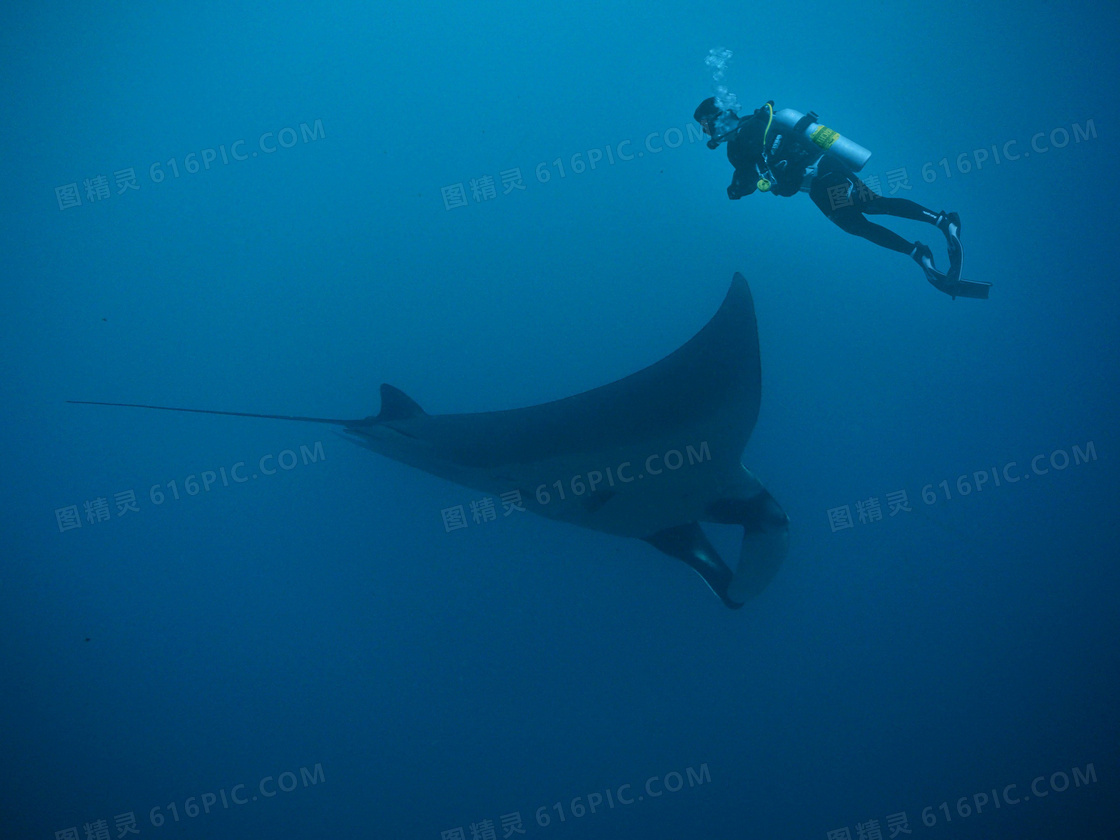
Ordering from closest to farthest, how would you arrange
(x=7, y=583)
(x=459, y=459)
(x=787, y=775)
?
(x=459, y=459) → (x=787, y=775) → (x=7, y=583)

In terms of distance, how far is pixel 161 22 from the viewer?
195 inches

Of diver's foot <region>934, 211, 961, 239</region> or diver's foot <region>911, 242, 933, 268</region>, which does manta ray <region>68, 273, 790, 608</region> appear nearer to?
diver's foot <region>911, 242, 933, 268</region>

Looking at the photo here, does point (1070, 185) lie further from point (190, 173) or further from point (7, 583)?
point (7, 583)

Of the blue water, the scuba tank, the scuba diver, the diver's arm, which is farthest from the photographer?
the blue water

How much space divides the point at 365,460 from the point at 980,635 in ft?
17.7

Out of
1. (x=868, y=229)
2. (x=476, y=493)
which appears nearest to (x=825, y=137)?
(x=868, y=229)

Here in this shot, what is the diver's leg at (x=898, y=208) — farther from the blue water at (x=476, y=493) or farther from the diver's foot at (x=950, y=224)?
the blue water at (x=476, y=493)

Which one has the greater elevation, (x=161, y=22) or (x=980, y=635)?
(x=161, y=22)

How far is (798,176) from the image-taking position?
129 inches

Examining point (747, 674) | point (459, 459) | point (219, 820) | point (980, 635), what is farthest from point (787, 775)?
point (219, 820)

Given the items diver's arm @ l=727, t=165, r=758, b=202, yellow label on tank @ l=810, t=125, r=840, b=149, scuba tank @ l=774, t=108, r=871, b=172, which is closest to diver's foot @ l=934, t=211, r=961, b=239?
scuba tank @ l=774, t=108, r=871, b=172

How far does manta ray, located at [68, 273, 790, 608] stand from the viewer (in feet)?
10.0

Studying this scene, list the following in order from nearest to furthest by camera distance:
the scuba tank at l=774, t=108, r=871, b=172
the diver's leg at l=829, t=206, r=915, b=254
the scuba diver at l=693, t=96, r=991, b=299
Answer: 1. the scuba tank at l=774, t=108, r=871, b=172
2. the scuba diver at l=693, t=96, r=991, b=299
3. the diver's leg at l=829, t=206, r=915, b=254

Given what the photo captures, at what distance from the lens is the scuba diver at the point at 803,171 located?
3.14m
